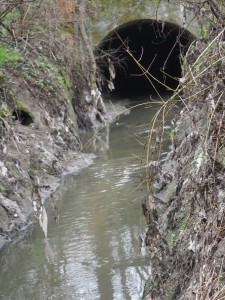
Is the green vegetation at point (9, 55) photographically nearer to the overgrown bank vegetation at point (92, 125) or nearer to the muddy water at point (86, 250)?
the overgrown bank vegetation at point (92, 125)

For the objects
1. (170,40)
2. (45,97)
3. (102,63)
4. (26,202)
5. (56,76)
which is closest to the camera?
(26,202)

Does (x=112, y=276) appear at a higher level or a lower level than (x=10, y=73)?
lower

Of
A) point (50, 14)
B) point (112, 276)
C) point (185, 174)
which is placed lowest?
point (112, 276)

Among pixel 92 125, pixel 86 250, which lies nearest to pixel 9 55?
pixel 92 125

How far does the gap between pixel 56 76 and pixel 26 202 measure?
557 centimetres

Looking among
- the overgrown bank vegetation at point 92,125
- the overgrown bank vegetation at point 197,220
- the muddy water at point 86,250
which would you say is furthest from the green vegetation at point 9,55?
the overgrown bank vegetation at point 197,220

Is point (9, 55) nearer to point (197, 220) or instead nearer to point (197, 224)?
point (197, 220)

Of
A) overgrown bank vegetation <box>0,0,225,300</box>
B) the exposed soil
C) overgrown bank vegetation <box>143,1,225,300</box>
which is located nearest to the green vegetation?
overgrown bank vegetation <box>0,0,225,300</box>

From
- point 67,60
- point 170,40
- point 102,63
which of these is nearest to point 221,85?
point 67,60

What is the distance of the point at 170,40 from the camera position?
24.6 metres

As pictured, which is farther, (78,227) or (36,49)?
(36,49)

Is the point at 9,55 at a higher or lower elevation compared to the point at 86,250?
higher

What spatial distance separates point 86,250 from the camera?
840cm

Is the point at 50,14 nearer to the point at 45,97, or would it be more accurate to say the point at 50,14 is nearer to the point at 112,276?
the point at 45,97
